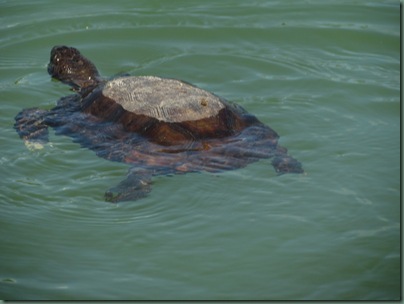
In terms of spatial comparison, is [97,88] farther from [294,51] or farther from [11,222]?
[294,51]

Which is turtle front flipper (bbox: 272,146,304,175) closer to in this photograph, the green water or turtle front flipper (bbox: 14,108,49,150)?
the green water

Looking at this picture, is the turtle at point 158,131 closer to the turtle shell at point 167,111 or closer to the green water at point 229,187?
the turtle shell at point 167,111

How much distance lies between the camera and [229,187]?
6.14 metres

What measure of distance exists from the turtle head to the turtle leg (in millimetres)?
1952

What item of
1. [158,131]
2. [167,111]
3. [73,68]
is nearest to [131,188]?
[158,131]

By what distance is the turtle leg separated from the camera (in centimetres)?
588

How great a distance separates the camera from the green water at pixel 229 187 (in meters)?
5.23

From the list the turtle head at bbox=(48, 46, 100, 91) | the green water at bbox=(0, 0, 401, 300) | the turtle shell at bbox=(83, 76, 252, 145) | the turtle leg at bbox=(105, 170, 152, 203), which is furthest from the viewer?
the turtle head at bbox=(48, 46, 100, 91)

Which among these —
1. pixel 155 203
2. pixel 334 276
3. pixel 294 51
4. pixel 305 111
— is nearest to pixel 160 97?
pixel 155 203

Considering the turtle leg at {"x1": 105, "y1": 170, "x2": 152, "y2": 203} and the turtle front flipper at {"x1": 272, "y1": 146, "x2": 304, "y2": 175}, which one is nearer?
the turtle leg at {"x1": 105, "y1": 170, "x2": 152, "y2": 203}

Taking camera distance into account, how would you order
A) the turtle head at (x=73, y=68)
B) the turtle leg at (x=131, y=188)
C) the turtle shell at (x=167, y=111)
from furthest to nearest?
the turtle head at (x=73, y=68) < the turtle shell at (x=167, y=111) < the turtle leg at (x=131, y=188)

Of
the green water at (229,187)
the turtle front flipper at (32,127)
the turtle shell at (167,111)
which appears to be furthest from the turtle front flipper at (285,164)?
the turtle front flipper at (32,127)

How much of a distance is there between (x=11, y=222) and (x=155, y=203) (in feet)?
3.69

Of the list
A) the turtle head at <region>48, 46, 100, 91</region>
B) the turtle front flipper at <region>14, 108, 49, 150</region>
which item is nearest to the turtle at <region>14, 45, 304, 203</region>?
the turtle front flipper at <region>14, 108, 49, 150</region>
